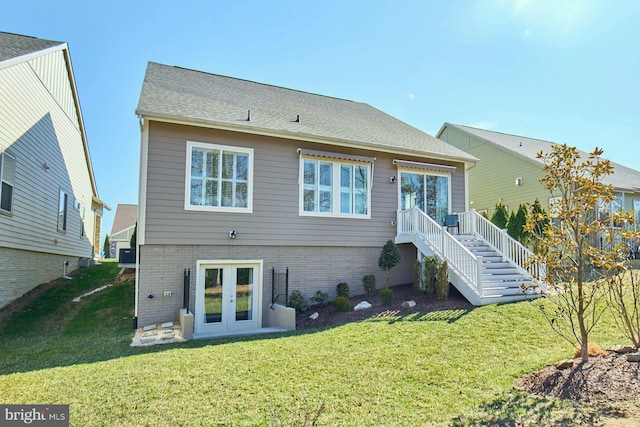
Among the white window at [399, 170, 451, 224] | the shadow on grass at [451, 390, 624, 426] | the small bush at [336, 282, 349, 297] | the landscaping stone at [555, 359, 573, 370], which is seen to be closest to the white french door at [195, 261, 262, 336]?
the small bush at [336, 282, 349, 297]

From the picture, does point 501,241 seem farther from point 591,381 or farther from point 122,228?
point 122,228

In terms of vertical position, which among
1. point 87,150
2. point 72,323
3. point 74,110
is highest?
point 74,110

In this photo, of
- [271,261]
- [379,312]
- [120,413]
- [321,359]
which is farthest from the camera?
[271,261]

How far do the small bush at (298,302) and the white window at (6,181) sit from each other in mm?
7660

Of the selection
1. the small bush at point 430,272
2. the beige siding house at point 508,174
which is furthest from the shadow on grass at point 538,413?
the beige siding house at point 508,174

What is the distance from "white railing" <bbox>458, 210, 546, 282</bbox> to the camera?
1045cm

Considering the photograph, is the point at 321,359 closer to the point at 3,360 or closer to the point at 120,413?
the point at 120,413

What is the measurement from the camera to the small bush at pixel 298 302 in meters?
9.99

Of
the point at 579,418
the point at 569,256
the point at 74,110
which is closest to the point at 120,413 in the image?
the point at 579,418

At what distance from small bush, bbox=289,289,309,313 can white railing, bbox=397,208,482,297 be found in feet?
12.9

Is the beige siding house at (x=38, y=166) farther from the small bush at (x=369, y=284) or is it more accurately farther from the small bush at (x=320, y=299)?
the small bush at (x=369, y=284)

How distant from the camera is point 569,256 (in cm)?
540

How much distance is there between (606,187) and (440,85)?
30.7 ft

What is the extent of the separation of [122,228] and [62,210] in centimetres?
2555
